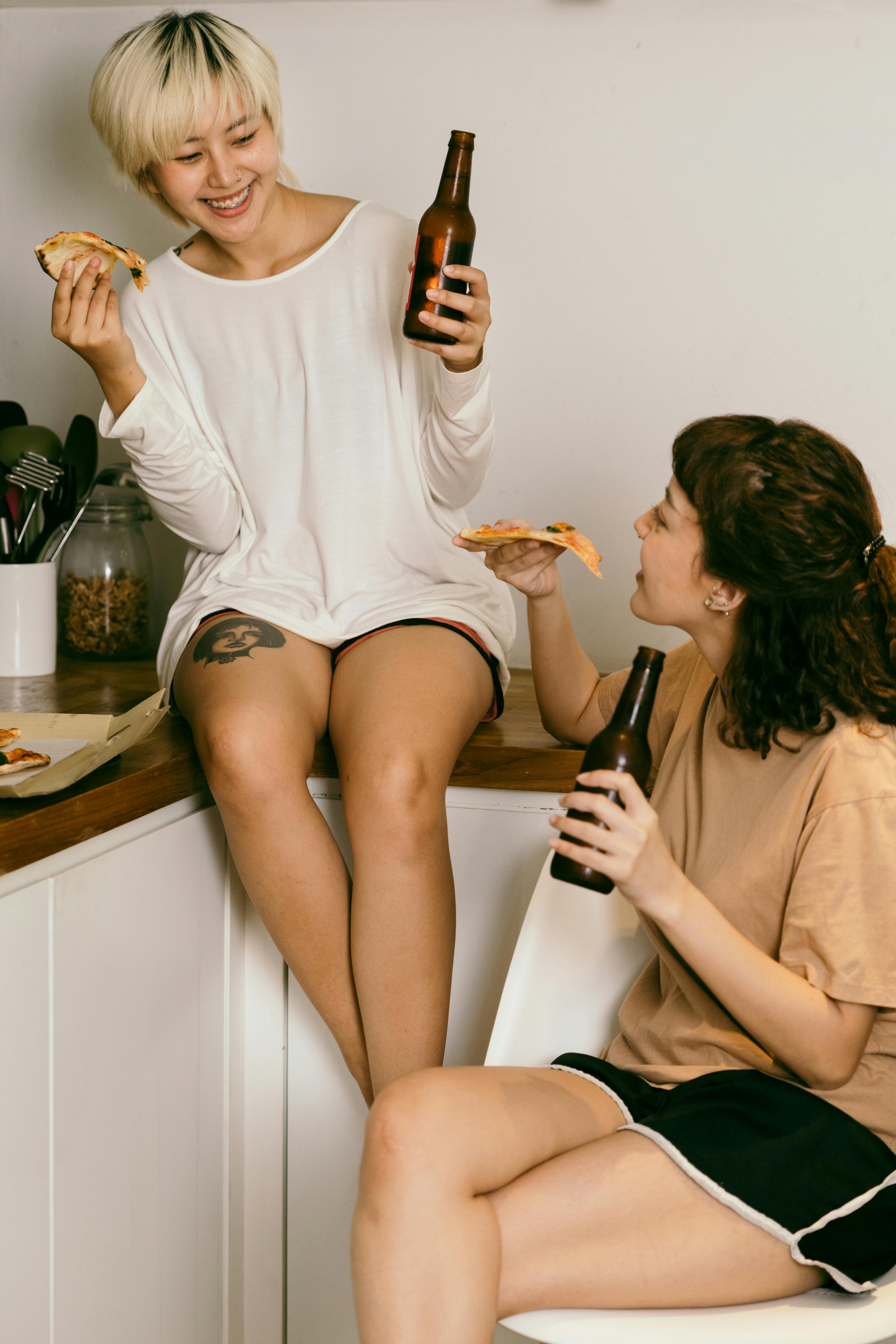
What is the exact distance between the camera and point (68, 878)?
1046mm

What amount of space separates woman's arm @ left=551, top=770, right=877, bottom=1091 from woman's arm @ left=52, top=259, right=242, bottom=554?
755mm

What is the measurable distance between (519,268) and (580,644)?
591mm

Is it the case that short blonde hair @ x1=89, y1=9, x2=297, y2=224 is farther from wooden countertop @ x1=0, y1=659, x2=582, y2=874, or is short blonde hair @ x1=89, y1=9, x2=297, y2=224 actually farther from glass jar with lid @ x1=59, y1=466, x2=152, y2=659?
wooden countertop @ x1=0, y1=659, x2=582, y2=874

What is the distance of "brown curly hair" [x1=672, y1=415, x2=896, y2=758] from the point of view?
962mm

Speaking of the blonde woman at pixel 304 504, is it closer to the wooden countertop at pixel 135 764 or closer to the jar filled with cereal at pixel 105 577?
the wooden countertop at pixel 135 764

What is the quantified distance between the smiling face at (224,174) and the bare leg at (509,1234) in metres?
1.05

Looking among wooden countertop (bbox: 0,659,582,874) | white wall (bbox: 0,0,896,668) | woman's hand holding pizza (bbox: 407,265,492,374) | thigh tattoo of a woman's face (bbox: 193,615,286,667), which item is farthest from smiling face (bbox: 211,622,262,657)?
white wall (bbox: 0,0,896,668)

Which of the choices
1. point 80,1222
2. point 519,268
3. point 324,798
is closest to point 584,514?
point 519,268

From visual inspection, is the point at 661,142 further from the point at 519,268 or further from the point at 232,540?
the point at 232,540

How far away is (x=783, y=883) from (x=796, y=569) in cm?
26

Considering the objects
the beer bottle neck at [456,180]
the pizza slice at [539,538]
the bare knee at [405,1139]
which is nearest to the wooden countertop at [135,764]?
the pizza slice at [539,538]

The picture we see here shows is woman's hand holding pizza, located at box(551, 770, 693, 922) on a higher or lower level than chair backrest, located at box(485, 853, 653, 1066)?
higher

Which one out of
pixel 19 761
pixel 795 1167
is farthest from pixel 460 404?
pixel 795 1167

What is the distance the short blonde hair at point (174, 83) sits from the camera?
1354 mm
